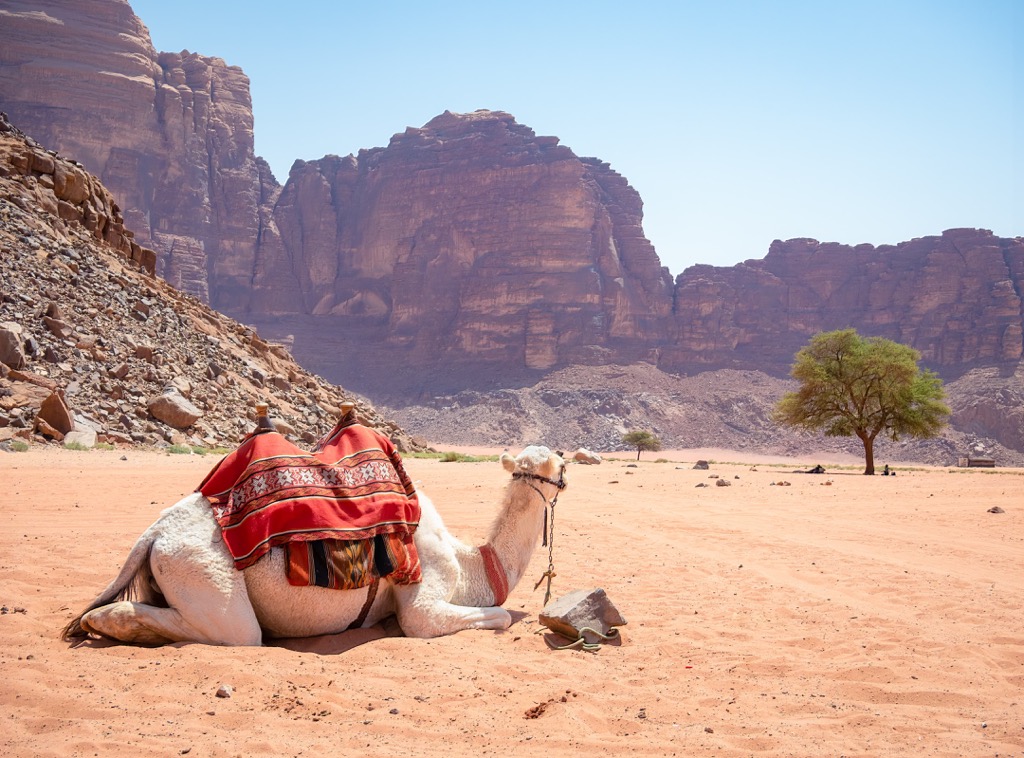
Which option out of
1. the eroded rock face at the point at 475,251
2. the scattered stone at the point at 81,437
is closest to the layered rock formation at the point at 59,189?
the scattered stone at the point at 81,437

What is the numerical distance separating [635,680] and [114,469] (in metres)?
13.8

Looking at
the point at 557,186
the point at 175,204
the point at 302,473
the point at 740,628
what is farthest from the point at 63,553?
the point at 175,204

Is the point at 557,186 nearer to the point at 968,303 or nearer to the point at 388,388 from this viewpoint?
the point at 388,388

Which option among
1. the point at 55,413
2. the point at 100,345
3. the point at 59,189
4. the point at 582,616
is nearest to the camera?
the point at 582,616

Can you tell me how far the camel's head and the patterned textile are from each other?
100 centimetres

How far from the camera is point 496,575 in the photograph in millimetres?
6301

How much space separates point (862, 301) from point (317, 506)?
117885 millimetres

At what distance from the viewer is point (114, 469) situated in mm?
16281

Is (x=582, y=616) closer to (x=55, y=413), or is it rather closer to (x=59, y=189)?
(x=55, y=413)

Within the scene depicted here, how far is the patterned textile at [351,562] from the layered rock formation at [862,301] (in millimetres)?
103072

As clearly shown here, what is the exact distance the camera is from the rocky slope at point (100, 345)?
2042 centimetres

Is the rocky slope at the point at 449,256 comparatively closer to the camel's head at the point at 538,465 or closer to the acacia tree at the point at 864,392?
the acacia tree at the point at 864,392

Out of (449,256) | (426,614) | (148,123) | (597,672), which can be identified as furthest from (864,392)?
(148,123)

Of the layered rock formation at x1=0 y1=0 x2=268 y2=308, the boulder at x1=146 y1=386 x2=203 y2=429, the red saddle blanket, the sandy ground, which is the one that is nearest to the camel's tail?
the sandy ground
